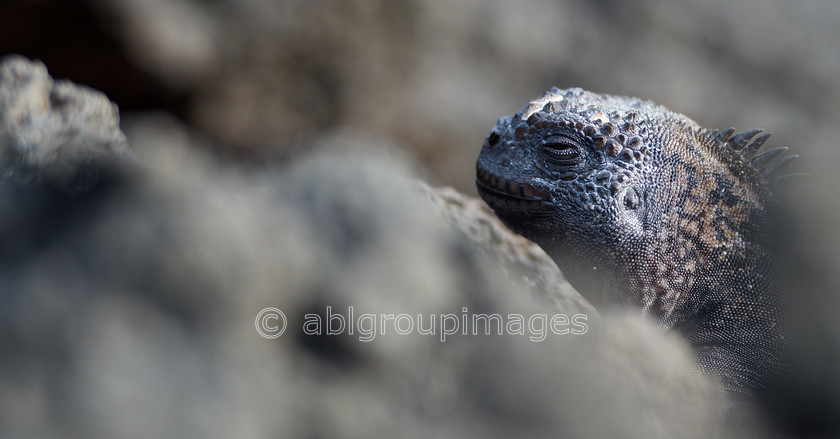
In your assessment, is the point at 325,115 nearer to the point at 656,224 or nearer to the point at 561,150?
the point at 561,150

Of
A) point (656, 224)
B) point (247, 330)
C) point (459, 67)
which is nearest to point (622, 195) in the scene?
point (656, 224)

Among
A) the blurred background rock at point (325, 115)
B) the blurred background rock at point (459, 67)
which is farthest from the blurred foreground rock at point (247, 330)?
the blurred background rock at point (459, 67)

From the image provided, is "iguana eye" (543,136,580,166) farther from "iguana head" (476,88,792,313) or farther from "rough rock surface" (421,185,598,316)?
"rough rock surface" (421,185,598,316)

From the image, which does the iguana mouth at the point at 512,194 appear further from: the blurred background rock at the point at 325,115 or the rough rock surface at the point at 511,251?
the blurred background rock at the point at 325,115

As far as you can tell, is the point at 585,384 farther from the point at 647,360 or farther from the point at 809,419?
the point at 809,419

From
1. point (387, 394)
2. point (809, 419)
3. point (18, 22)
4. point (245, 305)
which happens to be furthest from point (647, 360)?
point (18, 22)

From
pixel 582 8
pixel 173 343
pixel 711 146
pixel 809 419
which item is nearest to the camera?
pixel 173 343
